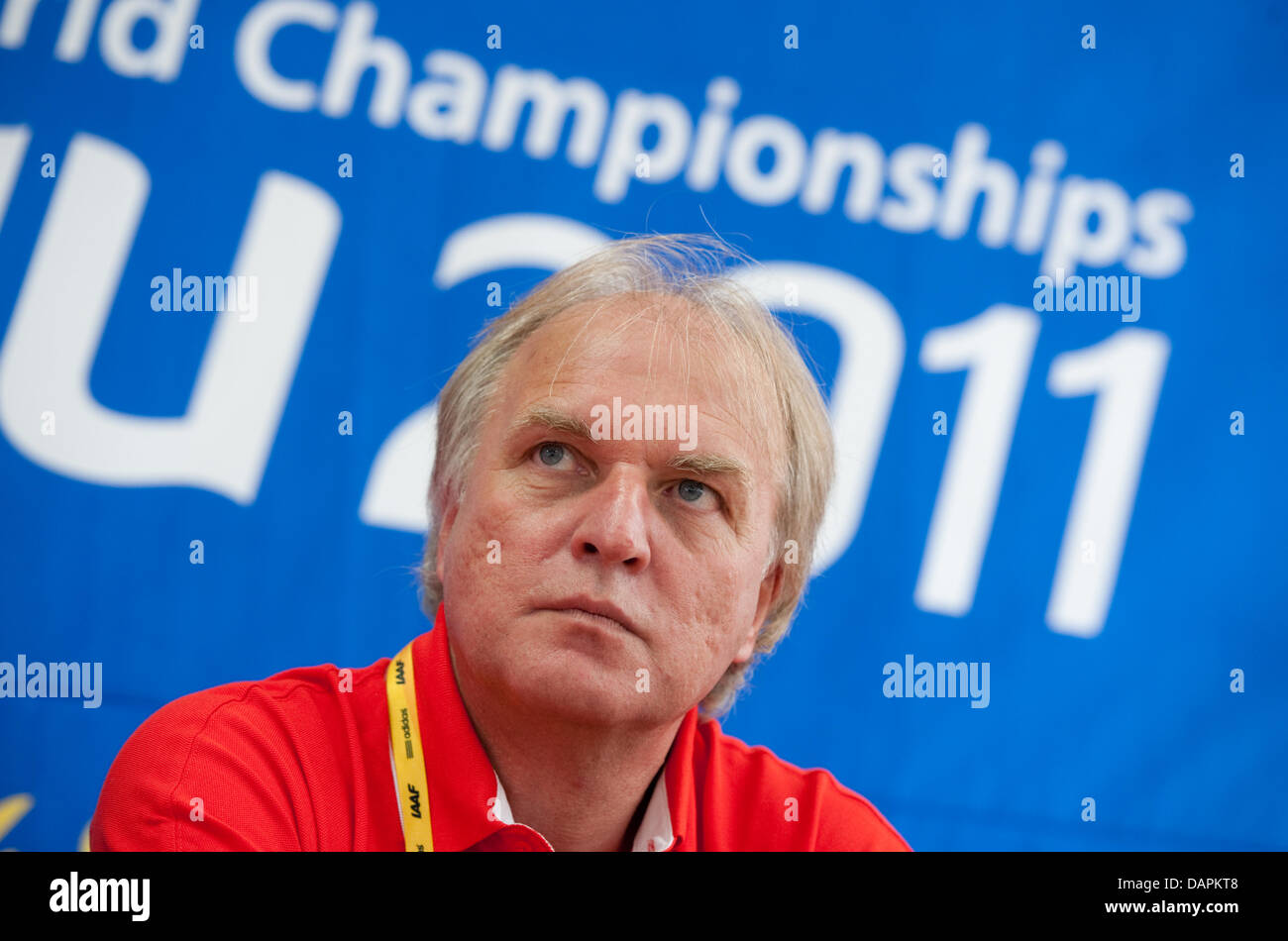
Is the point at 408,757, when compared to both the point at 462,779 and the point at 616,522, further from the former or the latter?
the point at 616,522

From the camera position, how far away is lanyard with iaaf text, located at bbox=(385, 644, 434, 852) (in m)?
1.57

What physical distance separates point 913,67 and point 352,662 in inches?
88.6

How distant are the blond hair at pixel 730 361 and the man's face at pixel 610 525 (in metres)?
0.04

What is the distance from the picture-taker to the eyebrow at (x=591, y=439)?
1.67 meters

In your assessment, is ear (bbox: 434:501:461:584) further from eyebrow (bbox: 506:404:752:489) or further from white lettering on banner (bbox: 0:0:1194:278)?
white lettering on banner (bbox: 0:0:1194:278)

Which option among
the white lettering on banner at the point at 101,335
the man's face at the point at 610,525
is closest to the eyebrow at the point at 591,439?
the man's face at the point at 610,525

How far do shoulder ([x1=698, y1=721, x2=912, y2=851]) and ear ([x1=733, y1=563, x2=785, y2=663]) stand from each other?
0.15m

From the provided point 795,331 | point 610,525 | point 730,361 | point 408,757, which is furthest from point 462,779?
point 795,331

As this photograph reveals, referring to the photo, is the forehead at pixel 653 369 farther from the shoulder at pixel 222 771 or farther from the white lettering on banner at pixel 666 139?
the white lettering on banner at pixel 666 139

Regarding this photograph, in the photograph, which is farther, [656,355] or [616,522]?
[656,355]

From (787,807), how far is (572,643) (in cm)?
52

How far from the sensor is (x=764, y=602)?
1.98 meters

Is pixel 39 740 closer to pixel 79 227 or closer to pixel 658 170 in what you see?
pixel 79 227
